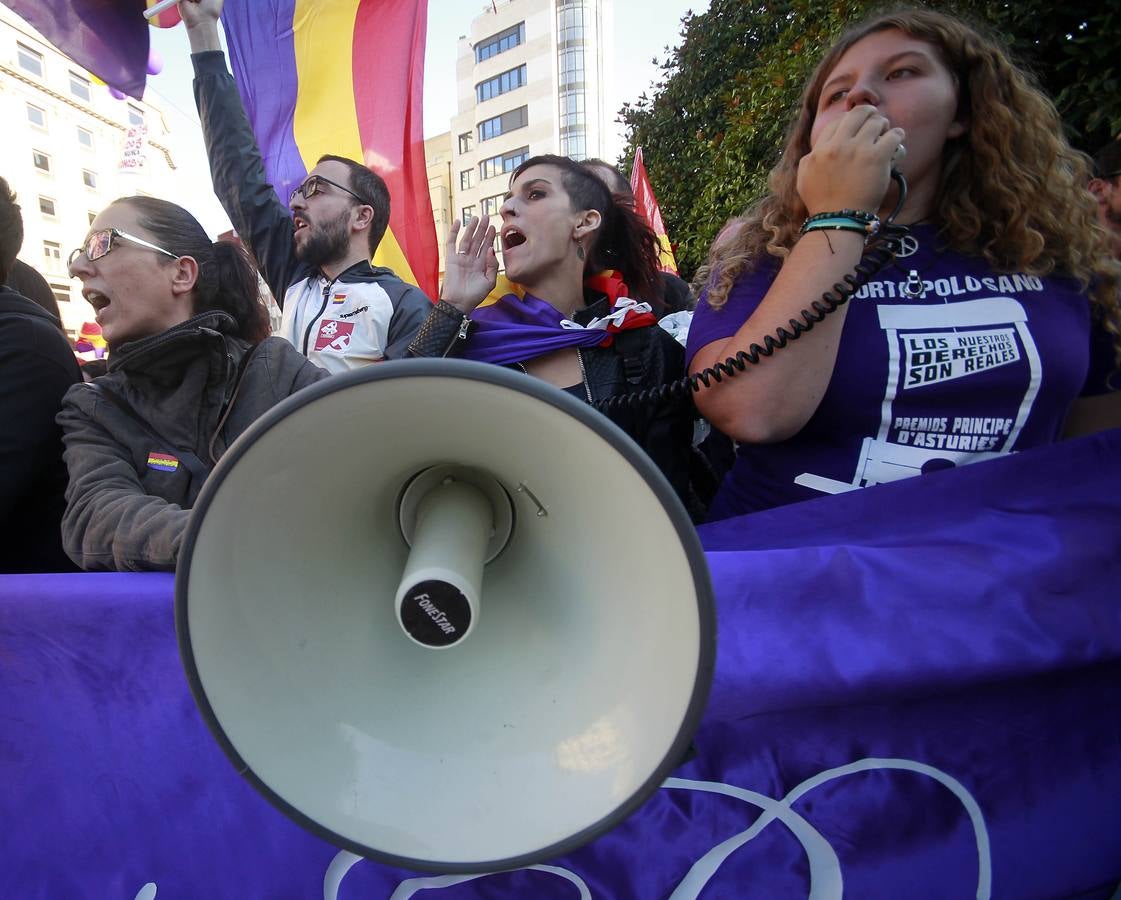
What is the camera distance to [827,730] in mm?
1018

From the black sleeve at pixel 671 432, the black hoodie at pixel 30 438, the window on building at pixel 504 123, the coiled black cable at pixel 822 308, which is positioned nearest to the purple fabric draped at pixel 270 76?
the black hoodie at pixel 30 438

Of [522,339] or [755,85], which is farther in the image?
[755,85]

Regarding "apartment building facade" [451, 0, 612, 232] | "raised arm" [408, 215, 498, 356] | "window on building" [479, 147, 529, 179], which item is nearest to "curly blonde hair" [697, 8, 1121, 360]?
"raised arm" [408, 215, 498, 356]

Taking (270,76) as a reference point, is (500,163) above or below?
above

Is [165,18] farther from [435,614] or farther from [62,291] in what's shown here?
[62,291]

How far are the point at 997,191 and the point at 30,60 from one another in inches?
1547

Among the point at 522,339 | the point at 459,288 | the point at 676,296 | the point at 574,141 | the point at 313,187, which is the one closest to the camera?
the point at 522,339

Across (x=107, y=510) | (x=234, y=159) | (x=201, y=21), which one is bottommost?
(x=107, y=510)

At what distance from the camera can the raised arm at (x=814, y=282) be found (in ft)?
3.66

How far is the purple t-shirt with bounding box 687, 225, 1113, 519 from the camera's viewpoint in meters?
1.18

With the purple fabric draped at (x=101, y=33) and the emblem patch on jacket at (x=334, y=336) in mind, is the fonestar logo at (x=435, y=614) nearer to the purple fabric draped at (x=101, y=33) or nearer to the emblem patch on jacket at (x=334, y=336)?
the emblem patch on jacket at (x=334, y=336)

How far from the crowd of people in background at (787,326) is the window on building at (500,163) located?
37.7 metres

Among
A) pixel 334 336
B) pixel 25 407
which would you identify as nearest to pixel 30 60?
pixel 334 336

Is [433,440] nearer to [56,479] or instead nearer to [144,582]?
[144,582]
